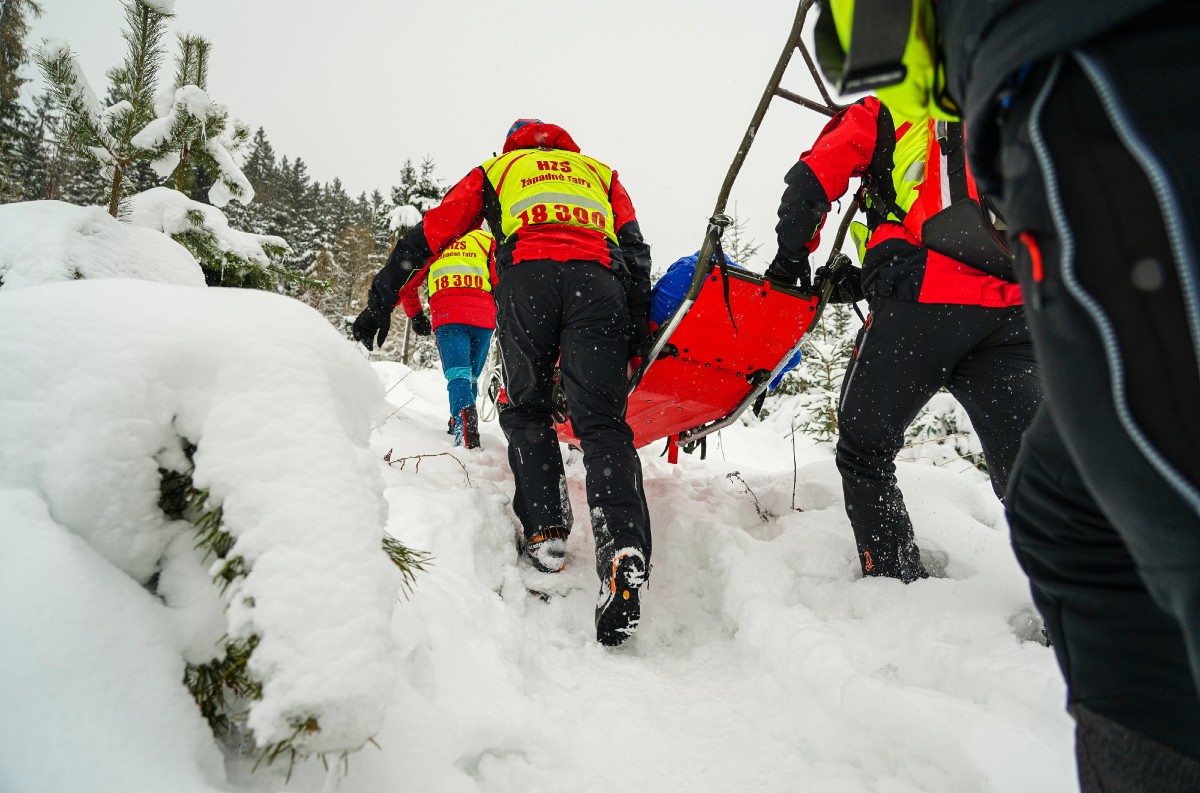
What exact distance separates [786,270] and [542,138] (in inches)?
59.1

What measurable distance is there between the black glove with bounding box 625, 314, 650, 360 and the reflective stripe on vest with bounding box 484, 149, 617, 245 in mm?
403

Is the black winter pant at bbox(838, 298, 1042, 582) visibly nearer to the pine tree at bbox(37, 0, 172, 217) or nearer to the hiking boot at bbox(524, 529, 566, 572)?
the hiking boot at bbox(524, 529, 566, 572)

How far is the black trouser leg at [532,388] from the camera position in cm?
260

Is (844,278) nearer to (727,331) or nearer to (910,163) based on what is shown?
(727,331)

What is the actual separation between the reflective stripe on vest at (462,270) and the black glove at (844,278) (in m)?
3.03

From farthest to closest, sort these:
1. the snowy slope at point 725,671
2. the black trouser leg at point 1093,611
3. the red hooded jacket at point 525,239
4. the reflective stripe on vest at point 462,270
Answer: the reflective stripe on vest at point 462,270 < the red hooded jacket at point 525,239 < the snowy slope at point 725,671 < the black trouser leg at point 1093,611

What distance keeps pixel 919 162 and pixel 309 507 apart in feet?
6.97

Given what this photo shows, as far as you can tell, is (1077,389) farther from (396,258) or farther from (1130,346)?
(396,258)

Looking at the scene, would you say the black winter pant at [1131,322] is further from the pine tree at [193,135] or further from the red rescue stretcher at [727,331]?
the pine tree at [193,135]

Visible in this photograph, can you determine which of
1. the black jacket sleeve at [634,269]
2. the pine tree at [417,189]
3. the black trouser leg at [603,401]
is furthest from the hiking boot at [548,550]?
the pine tree at [417,189]

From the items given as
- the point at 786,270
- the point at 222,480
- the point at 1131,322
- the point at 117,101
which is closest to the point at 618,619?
the point at 222,480

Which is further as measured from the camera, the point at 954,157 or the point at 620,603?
the point at 620,603

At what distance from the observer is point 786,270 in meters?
2.61

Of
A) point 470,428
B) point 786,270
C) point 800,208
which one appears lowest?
point 470,428
